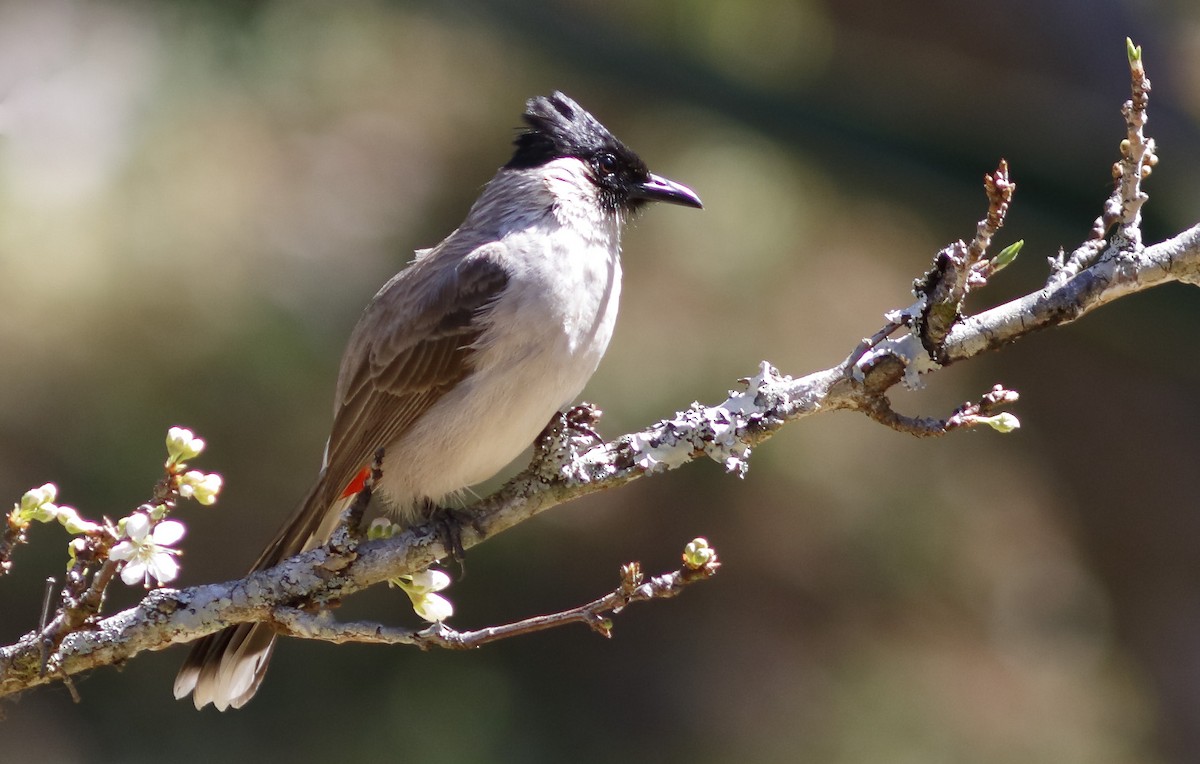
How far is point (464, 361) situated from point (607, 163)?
878 millimetres

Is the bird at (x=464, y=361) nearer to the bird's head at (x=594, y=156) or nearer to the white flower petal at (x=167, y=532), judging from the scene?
the bird's head at (x=594, y=156)

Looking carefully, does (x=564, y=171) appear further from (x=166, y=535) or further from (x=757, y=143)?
(x=757, y=143)

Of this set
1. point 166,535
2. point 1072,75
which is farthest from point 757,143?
point 166,535

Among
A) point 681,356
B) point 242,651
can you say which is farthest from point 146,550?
point 681,356

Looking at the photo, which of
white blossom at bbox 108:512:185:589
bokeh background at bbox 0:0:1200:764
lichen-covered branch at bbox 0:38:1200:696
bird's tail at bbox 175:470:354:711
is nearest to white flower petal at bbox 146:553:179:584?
white blossom at bbox 108:512:185:589

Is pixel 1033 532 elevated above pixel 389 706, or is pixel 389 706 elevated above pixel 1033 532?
pixel 1033 532

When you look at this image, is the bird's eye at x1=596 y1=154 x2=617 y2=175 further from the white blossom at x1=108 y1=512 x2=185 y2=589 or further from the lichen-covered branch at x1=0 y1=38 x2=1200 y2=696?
the white blossom at x1=108 y1=512 x2=185 y2=589

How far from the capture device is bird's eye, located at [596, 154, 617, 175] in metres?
3.71

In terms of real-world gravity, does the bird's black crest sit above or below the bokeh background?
above

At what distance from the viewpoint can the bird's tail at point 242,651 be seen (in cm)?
300

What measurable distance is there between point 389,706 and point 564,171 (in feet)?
10.7

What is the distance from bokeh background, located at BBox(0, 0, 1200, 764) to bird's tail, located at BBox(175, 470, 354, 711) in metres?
2.49

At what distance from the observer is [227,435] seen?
6.05 metres

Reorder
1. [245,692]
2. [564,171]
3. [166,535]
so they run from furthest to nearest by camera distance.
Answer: [564,171]
[245,692]
[166,535]
